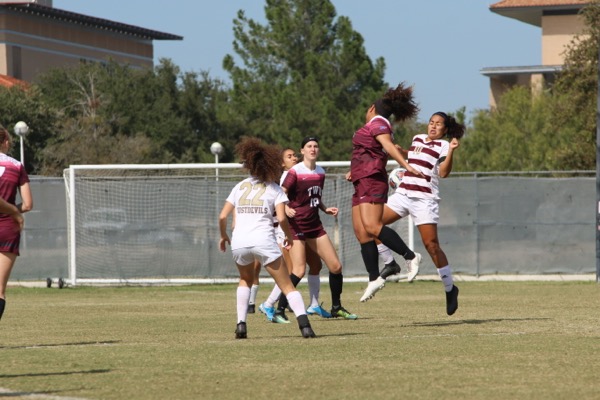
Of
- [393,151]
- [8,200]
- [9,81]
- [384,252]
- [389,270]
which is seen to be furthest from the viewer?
[9,81]

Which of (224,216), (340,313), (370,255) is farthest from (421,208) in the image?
(224,216)

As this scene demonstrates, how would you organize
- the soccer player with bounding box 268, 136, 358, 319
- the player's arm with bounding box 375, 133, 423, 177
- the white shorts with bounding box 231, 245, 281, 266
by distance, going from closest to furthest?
the white shorts with bounding box 231, 245, 281, 266 < the player's arm with bounding box 375, 133, 423, 177 < the soccer player with bounding box 268, 136, 358, 319

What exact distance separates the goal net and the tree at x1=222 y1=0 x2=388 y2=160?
131 feet

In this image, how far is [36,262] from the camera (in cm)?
2695

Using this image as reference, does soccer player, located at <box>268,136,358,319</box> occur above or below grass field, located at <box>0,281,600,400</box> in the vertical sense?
above

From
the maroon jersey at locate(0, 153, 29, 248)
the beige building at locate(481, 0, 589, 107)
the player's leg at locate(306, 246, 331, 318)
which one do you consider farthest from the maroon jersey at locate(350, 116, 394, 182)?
the beige building at locate(481, 0, 589, 107)

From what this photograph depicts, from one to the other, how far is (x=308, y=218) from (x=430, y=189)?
1.71m

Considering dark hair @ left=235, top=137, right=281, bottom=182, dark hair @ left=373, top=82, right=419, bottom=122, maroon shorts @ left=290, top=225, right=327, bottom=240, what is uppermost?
dark hair @ left=373, top=82, right=419, bottom=122

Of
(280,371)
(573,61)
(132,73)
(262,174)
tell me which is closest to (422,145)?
(262,174)

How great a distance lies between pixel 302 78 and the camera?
76938 millimetres

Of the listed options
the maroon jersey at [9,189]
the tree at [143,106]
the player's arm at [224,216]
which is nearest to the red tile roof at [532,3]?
the tree at [143,106]

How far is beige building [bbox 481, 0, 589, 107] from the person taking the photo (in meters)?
84.2

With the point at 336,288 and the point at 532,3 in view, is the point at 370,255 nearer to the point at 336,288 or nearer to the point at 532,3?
the point at 336,288

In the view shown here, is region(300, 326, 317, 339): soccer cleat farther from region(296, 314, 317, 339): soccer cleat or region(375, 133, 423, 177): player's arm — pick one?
region(375, 133, 423, 177): player's arm
